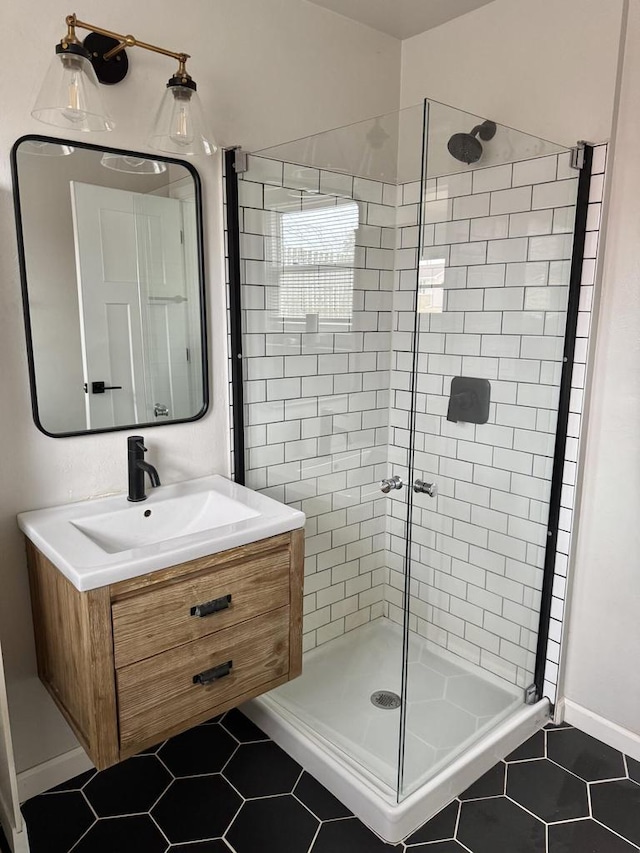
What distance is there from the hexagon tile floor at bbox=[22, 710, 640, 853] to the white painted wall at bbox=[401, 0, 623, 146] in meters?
2.08

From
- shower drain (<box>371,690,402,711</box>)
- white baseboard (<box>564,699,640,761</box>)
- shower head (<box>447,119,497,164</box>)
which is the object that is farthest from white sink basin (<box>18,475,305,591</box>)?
white baseboard (<box>564,699,640,761</box>)

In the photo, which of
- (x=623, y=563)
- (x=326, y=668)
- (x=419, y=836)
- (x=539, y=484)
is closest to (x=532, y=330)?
(x=539, y=484)

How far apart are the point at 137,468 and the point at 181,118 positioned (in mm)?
1028

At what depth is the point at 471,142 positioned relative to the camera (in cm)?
191

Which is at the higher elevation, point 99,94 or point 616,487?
point 99,94

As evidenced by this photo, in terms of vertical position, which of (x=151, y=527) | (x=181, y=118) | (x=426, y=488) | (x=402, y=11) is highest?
(x=402, y=11)

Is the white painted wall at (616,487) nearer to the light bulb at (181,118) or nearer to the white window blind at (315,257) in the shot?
the white window blind at (315,257)

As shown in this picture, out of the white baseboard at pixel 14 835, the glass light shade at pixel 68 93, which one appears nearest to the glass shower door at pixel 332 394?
the glass light shade at pixel 68 93

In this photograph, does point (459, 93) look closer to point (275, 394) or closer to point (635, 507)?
point (275, 394)

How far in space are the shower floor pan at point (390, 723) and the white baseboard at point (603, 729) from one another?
0.10m

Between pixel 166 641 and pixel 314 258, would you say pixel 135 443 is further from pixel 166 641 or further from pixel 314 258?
pixel 314 258

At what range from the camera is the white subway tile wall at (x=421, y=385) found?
198 cm

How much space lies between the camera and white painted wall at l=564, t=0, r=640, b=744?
1890 mm

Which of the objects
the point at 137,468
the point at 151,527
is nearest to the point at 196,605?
the point at 151,527
